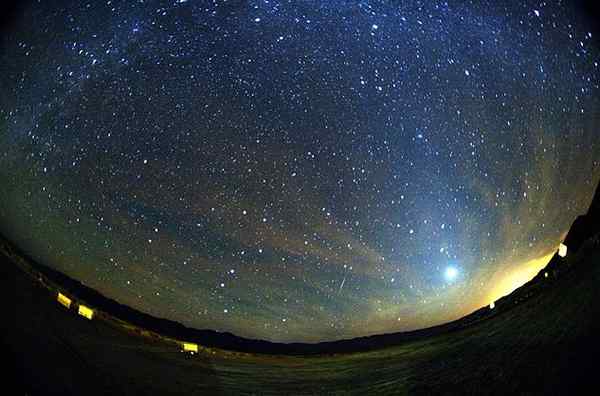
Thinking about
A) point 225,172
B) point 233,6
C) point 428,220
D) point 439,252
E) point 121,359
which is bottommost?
point 121,359

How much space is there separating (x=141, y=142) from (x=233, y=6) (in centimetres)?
115

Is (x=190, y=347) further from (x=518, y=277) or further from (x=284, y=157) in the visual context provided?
(x=284, y=157)

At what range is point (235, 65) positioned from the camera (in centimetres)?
396

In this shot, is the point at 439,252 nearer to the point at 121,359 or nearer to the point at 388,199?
the point at 388,199

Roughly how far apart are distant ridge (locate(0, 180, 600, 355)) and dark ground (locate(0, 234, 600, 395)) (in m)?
0.06

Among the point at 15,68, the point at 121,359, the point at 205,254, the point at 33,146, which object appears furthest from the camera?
the point at 205,254

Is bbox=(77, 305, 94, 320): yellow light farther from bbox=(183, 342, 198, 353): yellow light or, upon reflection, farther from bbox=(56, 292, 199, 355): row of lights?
bbox=(183, 342, 198, 353): yellow light

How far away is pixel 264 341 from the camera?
2.66m

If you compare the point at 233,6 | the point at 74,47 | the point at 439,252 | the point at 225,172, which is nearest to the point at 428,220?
the point at 439,252

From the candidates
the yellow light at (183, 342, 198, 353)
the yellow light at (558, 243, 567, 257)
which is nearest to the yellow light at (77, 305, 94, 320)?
the yellow light at (183, 342, 198, 353)

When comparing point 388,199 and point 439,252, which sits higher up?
point 388,199

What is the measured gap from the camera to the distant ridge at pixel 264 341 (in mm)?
2043

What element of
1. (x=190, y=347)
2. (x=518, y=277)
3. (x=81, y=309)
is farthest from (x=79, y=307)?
(x=518, y=277)

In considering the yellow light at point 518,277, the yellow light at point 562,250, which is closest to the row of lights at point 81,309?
the yellow light at point 518,277
